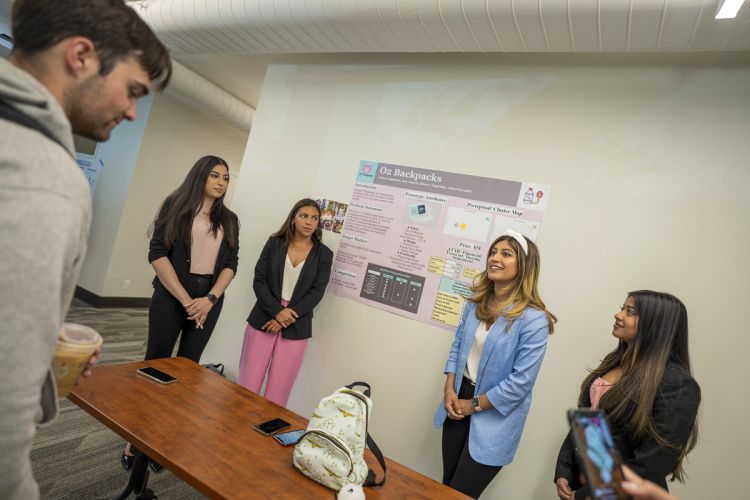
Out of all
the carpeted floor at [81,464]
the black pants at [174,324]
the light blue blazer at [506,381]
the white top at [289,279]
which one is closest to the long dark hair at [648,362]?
the light blue blazer at [506,381]

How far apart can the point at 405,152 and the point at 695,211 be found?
179cm

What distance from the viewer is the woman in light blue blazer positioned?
1894mm

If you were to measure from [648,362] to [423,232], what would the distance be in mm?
1601

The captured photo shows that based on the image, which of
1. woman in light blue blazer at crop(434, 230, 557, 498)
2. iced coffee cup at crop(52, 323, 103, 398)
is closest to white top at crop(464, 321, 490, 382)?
woman in light blue blazer at crop(434, 230, 557, 498)

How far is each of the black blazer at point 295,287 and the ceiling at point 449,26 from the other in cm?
144

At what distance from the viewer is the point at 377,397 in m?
2.92

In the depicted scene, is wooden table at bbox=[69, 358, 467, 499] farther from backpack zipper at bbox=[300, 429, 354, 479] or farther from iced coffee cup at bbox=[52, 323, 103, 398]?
iced coffee cup at bbox=[52, 323, 103, 398]

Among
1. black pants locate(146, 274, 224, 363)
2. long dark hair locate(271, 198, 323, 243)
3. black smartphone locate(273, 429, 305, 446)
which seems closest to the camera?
black smartphone locate(273, 429, 305, 446)

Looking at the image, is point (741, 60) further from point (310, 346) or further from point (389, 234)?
point (310, 346)

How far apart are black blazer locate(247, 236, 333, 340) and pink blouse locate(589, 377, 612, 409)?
1.74 metres

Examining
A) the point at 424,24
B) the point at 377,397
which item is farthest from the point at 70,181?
the point at 377,397

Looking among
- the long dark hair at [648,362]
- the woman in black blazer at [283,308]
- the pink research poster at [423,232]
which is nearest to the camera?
the long dark hair at [648,362]

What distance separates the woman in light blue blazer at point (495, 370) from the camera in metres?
1.89

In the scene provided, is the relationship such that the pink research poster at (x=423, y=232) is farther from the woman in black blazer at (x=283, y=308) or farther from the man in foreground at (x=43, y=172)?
the man in foreground at (x=43, y=172)
